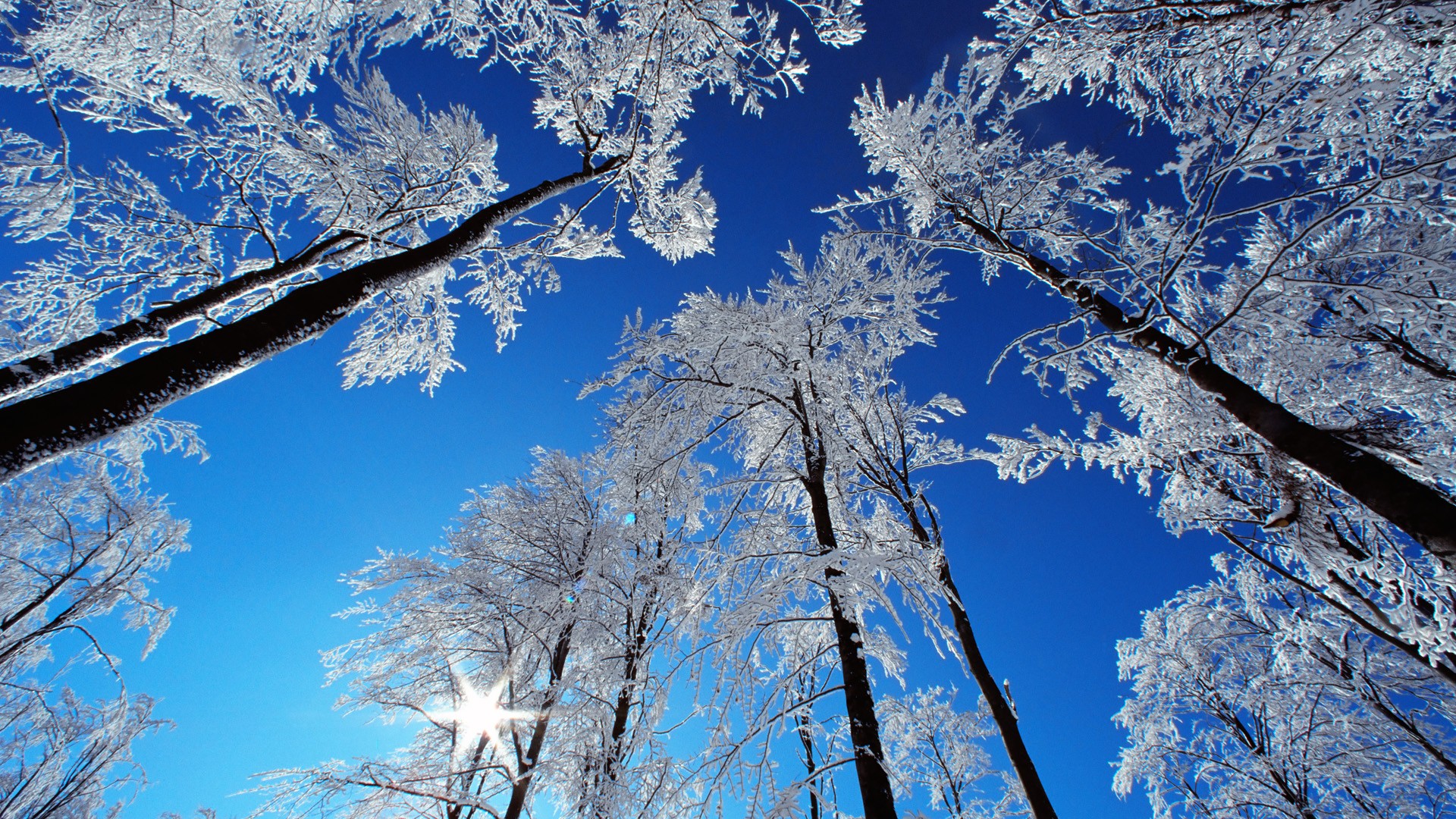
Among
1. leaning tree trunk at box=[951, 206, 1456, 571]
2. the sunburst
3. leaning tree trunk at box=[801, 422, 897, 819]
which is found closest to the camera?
leaning tree trunk at box=[951, 206, 1456, 571]

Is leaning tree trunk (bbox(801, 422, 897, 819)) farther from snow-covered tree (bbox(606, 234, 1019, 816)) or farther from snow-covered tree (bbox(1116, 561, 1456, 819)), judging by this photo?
snow-covered tree (bbox(1116, 561, 1456, 819))

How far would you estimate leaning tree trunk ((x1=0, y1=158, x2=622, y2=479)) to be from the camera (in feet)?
5.25

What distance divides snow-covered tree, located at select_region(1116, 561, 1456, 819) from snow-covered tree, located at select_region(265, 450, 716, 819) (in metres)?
8.05

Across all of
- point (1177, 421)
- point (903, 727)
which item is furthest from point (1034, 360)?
point (903, 727)

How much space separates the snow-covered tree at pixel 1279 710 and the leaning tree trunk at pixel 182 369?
9.87 m

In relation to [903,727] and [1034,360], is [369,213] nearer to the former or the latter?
[1034,360]

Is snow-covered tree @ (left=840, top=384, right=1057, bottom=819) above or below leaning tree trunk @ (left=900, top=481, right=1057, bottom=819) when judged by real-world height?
above

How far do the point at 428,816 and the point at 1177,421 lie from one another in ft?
29.9

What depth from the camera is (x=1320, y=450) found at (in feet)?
8.61

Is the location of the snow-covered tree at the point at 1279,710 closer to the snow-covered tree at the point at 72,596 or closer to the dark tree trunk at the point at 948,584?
the dark tree trunk at the point at 948,584

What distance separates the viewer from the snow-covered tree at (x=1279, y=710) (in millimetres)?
6941

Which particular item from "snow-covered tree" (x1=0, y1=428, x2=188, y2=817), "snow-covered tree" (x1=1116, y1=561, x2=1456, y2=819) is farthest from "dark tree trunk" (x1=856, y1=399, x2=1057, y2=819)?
"snow-covered tree" (x1=0, y1=428, x2=188, y2=817)

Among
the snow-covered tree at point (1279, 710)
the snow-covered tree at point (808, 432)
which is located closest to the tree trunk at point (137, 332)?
the snow-covered tree at point (808, 432)

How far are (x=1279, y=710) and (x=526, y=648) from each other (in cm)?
1184
